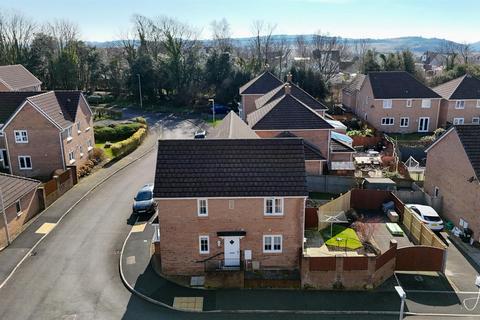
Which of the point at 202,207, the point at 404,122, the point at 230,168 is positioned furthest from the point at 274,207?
the point at 404,122

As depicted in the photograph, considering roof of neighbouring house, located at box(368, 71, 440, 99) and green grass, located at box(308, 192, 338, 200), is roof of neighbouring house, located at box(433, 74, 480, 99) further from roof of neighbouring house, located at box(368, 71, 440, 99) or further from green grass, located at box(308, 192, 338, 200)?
green grass, located at box(308, 192, 338, 200)

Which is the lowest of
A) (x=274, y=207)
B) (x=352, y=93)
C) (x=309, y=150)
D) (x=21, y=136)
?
(x=274, y=207)

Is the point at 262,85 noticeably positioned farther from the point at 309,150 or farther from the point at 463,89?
the point at 463,89

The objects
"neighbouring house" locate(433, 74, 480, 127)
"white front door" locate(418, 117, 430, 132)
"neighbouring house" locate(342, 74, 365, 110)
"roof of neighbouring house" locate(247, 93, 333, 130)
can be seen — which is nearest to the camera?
"roof of neighbouring house" locate(247, 93, 333, 130)

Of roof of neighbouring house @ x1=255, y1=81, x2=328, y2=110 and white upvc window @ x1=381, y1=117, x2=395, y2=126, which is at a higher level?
roof of neighbouring house @ x1=255, y1=81, x2=328, y2=110

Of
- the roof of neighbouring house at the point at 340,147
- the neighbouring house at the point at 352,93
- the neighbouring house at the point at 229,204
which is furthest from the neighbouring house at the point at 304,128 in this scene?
the neighbouring house at the point at 352,93

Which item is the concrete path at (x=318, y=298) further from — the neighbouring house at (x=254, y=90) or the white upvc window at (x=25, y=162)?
the neighbouring house at (x=254, y=90)

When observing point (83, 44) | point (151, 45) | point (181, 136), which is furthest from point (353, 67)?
point (181, 136)

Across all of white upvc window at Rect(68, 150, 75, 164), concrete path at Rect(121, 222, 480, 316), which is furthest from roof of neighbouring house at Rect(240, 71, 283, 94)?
concrete path at Rect(121, 222, 480, 316)
